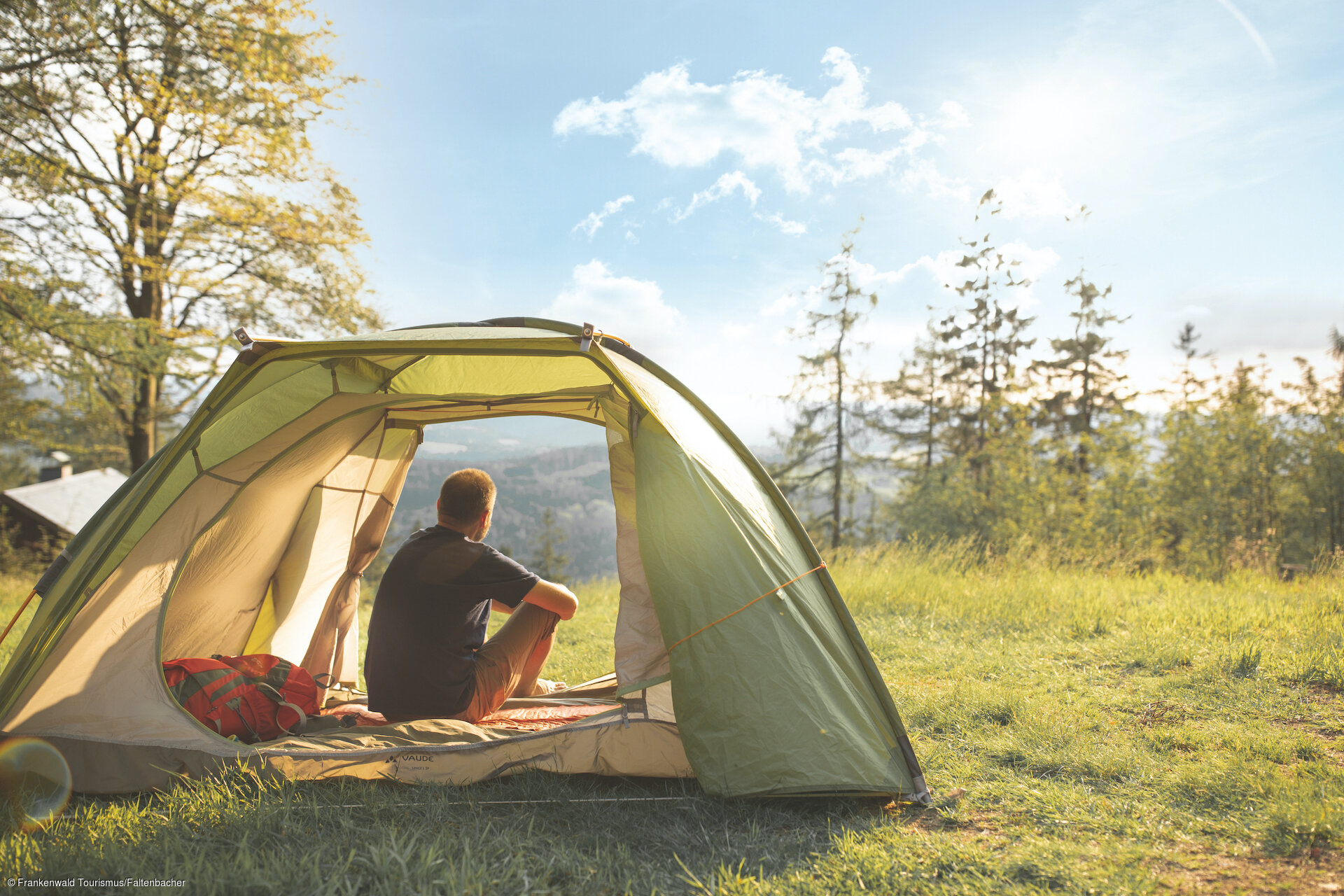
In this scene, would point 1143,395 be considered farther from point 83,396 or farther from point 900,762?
point 83,396

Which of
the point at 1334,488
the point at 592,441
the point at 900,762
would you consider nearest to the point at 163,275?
the point at 592,441

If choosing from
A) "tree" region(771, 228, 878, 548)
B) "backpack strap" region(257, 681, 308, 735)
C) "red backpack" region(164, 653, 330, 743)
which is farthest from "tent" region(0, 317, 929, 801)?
"tree" region(771, 228, 878, 548)

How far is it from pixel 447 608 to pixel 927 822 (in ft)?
7.07

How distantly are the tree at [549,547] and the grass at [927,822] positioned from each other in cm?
2518

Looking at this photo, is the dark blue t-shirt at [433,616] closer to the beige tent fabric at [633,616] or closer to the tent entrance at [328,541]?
the beige tent fabric at [633,616]

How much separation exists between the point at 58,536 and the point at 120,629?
22152mm

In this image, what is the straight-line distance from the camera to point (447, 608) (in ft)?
10.3

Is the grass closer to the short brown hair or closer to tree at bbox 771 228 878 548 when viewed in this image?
the short brown hair

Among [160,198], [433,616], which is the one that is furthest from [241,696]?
[160,198]

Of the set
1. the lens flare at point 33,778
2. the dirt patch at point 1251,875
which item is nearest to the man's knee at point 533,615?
the lens flare at point 33,778

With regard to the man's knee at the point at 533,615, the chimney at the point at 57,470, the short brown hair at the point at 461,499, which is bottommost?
the man's knee at the point at 533,615

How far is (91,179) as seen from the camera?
9.72 m

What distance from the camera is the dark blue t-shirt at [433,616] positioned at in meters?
3.10

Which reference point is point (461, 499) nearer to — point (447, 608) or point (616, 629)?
point (447, 608)
